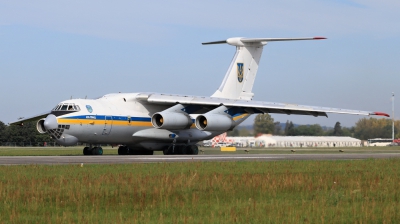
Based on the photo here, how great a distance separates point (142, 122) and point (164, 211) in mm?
21895

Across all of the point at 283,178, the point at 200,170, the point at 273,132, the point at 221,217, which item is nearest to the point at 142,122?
the point at 273,132

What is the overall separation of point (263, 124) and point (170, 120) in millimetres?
A: 8520

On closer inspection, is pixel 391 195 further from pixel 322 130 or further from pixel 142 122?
A: pixel 322 130

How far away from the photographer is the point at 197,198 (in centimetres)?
1005

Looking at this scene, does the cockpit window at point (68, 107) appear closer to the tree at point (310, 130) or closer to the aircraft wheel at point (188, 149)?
the aircraft wheel at point (188, 149)

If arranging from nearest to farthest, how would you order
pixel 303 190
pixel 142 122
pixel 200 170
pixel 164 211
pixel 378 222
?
pixel 378 222, pixel 164 211, pixel 303 190, pixel 200 170, pixel 142 122

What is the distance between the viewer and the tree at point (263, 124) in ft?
117

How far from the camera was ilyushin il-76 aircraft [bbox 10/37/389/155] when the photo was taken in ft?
92.1

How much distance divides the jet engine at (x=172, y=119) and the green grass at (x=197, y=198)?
49.0 feet

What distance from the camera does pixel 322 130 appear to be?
46.4m

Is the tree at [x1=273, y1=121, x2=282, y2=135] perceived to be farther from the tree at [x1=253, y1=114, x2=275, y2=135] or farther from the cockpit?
the cockpit

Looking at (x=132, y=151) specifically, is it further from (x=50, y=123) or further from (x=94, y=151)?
(x=50, y=123)

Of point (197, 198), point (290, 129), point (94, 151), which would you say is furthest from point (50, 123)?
point (290, 129)

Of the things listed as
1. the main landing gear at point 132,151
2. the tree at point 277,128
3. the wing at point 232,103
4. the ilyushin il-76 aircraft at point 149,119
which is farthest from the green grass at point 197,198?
the tree at point 277,128
